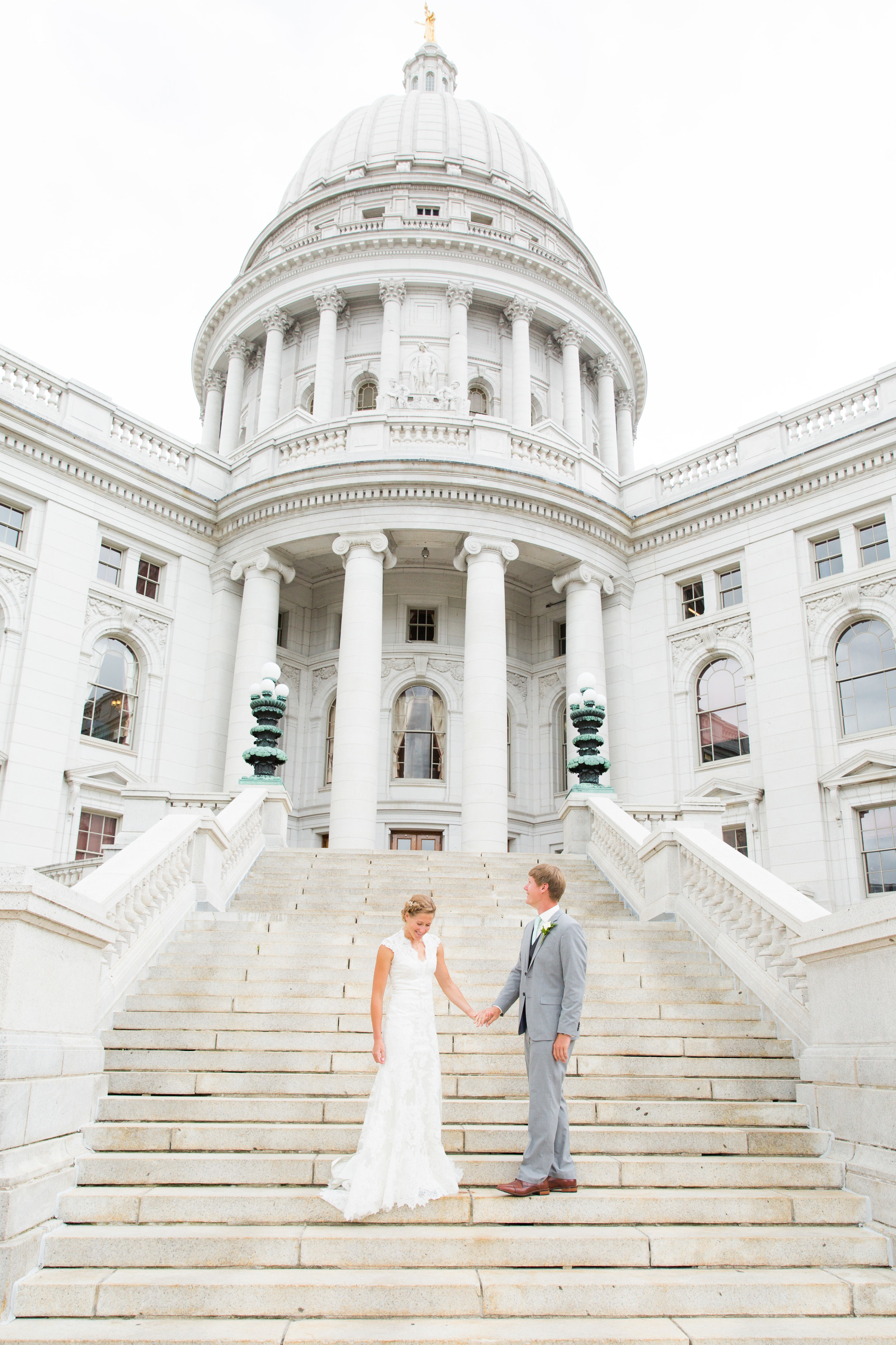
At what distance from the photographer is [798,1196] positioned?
632cm

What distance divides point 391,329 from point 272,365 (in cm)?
515

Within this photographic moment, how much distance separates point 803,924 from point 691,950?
10.0 feet

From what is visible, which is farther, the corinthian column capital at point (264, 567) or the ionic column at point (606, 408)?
the ionic column at point (606, 408)

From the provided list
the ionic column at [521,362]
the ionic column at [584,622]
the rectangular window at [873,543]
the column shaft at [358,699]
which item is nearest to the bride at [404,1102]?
the column shaft at [358,699]

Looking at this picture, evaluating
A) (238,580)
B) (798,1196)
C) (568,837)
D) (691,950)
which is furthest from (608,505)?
(798,1196)

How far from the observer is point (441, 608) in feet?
98.8

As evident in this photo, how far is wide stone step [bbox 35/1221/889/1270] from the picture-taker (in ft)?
18.3

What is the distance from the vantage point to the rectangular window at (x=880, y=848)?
21594 millimetres

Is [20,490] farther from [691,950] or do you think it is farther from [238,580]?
[691,950]

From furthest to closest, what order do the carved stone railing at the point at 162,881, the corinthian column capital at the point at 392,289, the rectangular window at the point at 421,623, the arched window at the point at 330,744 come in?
the corinthian column capital at the point at 392,289 → the rectangular window at the point at 421,623 → the arched window at the point at 330,744 → the carved stone railing at the point at 162,881

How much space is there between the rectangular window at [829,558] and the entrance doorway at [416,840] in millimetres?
12657

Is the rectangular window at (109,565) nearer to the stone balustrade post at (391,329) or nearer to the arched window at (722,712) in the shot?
the stone balustrade post at (391,329)

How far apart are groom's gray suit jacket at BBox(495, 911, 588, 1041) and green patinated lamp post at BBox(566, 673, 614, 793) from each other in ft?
37.5

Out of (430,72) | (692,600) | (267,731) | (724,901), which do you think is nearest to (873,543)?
(692,600)
